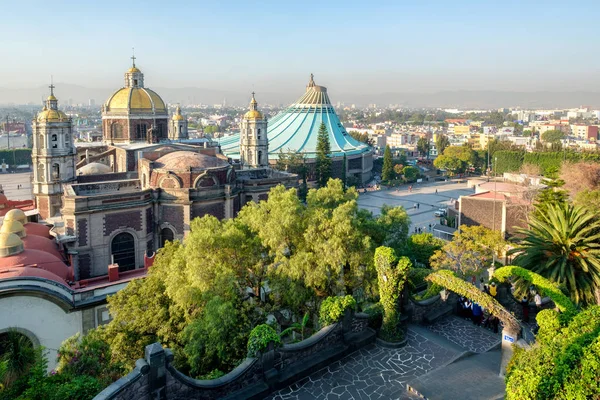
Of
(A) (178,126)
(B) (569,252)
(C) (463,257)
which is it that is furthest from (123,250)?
(A) (178,126)

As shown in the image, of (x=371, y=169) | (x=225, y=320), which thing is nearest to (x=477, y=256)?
(x=225, y=320)

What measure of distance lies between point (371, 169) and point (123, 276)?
47.9 metres

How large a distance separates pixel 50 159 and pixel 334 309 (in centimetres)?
1955

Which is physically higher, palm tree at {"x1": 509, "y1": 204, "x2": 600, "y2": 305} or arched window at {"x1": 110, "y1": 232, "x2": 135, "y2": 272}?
palm tree at {"x1": 509, "y1": 204, "x2": 600, "y2": 305}

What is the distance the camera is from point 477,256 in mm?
17531

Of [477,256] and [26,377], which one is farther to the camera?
[477,256]

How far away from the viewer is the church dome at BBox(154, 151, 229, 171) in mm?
21672

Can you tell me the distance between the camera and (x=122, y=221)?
20531 millimetres

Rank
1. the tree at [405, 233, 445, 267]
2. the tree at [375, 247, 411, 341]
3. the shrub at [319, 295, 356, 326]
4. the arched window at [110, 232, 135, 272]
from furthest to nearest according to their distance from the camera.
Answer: the arched window at [110, 232, 135, 272]
the tree at [405, 233, 445, 267]
the tree at [375, 247, 411, 341]
the shrub at [319, 295, 356, 326]

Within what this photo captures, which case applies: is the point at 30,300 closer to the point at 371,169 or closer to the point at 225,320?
the point at 225,320

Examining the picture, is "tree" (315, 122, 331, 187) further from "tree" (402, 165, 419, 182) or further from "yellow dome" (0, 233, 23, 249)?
"yellow dome" (0, 233, 23, 249)

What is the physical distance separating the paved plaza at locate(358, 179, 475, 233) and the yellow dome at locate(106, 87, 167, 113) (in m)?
18.9

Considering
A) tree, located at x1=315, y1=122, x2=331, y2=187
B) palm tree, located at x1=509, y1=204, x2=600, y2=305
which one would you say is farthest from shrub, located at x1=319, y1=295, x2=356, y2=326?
tree, located at x1=315, y1=122, x2=331, y2=187

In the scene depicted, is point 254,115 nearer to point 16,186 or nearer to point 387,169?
point 387,169
